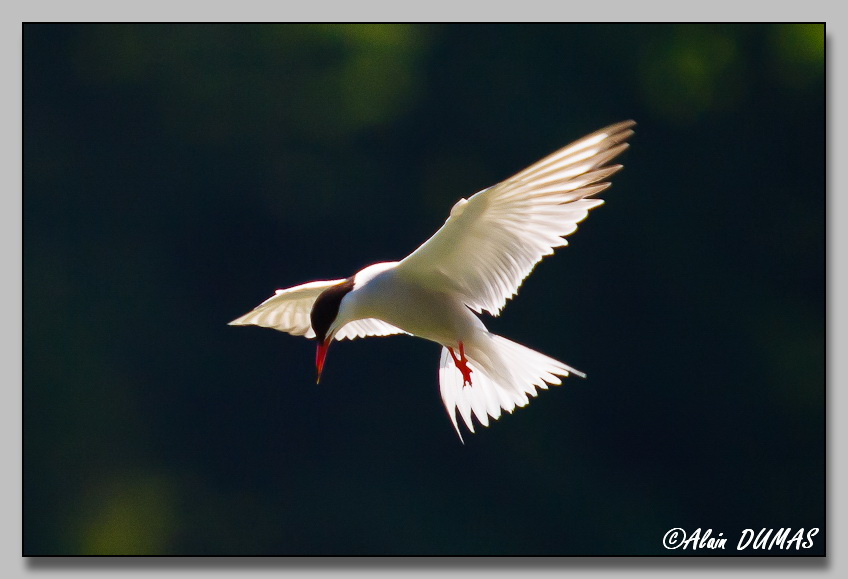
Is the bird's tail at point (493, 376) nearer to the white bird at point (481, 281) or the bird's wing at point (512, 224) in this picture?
the white bird at point (481, 281)

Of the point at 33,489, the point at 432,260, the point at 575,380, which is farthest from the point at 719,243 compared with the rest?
the point at 432,260

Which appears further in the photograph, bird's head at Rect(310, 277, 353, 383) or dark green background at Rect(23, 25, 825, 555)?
dark green background at Rect(23, 25, 825, 555)

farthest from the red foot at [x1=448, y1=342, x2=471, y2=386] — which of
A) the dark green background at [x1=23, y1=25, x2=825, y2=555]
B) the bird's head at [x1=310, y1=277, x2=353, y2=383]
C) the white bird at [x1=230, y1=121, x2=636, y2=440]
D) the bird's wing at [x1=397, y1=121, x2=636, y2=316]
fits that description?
the dark green background at [x1=23, y1=25, x2=825, y2=555]

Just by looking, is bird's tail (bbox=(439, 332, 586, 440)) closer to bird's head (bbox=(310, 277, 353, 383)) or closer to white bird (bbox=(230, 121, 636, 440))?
white bird (bbox=(230, 121, 636, 440))

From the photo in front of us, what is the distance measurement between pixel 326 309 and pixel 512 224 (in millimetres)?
576

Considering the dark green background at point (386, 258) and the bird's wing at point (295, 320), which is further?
the dark green background at point (386, 258)

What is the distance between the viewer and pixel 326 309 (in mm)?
3242

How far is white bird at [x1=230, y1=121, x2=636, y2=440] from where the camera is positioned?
2871mm

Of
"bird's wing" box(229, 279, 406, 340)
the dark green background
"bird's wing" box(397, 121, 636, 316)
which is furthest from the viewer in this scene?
the dark green background

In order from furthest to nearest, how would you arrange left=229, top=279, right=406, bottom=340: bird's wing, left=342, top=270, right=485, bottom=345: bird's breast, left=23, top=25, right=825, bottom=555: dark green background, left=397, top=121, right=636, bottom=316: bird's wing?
left=23, top=25, right=825, bottom=555: dark green background → left=229, top=279, right=406, bottom=340: bird's wing → left=342, top=270, right=485, bottom=345: bird's breast → left=397, top=121, right=636, bottom=316: bird's wing

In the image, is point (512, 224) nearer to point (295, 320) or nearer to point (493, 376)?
point (493, 376)

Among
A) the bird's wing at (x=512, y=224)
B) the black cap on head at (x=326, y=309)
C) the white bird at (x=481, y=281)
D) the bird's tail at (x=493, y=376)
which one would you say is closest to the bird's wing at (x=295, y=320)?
the white bird at (x=481, y=281)

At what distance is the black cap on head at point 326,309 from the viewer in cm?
324

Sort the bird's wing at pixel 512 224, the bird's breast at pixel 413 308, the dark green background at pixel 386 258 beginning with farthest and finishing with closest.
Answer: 1. the dark green background at pixel 386 258
2. the bird's breast at pixel 413 308
3. the bird's wing at pixel 512 224
